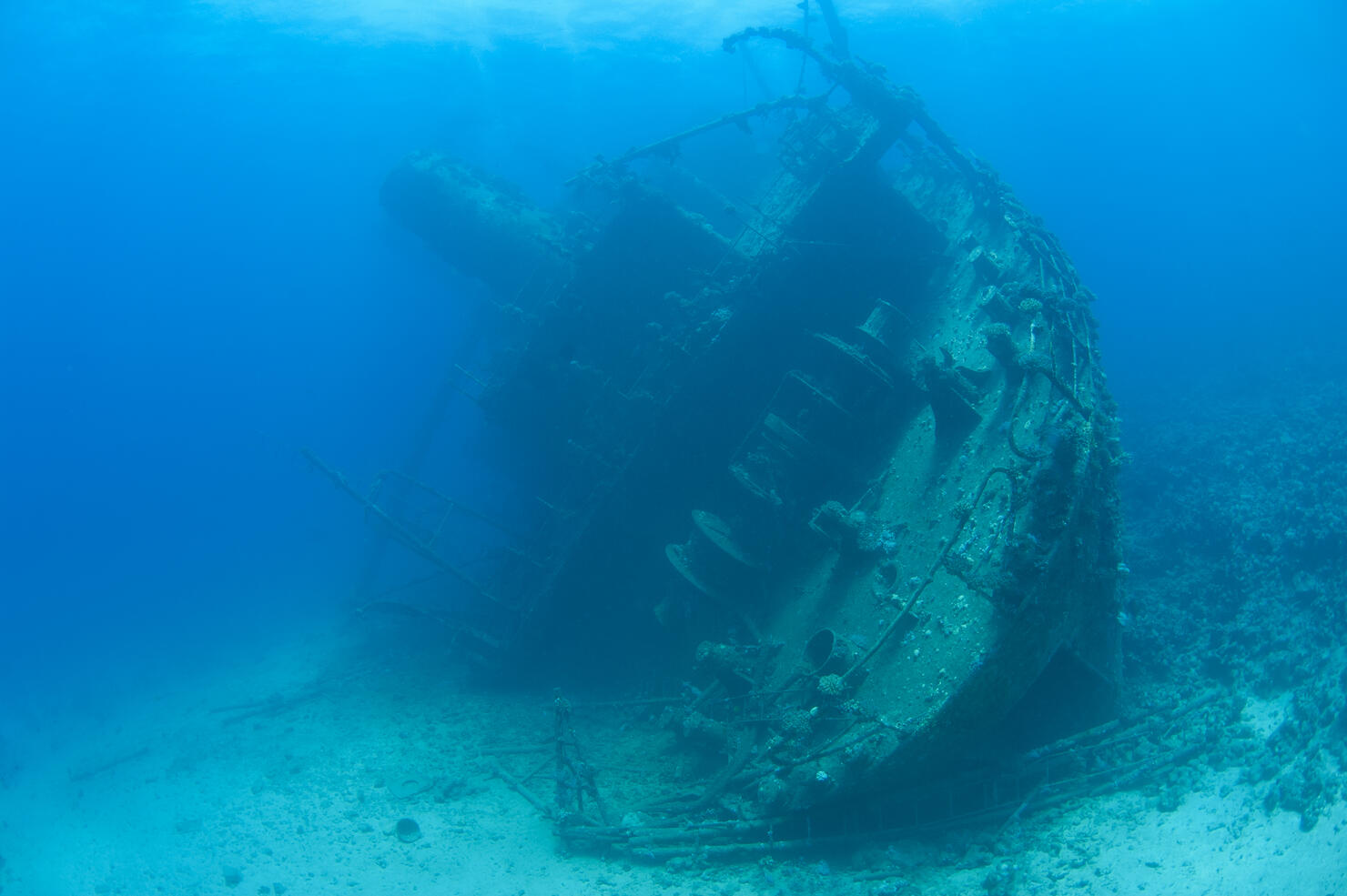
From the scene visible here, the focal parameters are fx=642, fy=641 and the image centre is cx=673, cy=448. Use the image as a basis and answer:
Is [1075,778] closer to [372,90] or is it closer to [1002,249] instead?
[1002,249]

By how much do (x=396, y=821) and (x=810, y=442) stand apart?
6.99 meters

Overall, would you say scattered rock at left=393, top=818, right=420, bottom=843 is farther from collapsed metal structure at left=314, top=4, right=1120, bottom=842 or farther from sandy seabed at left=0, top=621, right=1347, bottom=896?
collapsed metal structure at left=314, top=4, right=1120, bottom=842

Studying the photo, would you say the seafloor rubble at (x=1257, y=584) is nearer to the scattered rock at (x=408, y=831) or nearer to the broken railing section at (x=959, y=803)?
the broken railing section at (x=959, y=803)

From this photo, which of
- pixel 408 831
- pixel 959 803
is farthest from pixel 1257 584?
pixel 408 831

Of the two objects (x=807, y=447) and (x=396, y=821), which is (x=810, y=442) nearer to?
(x=807, y=447)

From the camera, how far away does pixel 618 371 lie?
10234mm

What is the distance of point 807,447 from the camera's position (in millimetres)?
7805

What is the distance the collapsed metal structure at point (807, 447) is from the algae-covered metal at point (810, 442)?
0.12 feet

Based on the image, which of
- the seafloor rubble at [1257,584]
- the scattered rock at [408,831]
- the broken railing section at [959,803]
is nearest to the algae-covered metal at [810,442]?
the broken railing section at [959,803]

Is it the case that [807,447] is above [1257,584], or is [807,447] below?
below

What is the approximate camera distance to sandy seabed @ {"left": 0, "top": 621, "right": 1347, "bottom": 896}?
5.01 metres

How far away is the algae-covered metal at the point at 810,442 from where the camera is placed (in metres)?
5.49

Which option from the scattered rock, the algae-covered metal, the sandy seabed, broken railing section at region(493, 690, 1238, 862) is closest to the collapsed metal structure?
the algae-covered metal

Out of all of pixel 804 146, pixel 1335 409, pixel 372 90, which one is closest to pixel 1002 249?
pixel 804 146
